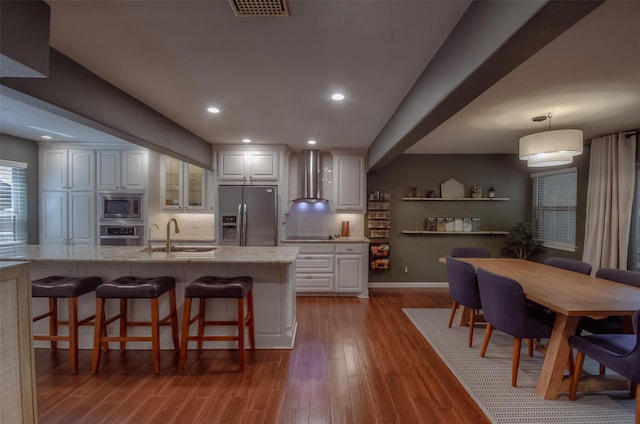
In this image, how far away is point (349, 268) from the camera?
4633 millimetres

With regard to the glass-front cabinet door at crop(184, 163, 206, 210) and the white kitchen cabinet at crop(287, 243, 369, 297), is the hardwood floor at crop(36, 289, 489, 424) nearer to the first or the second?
the white kitchen cabinet at crop(287, 243, 369, 297)

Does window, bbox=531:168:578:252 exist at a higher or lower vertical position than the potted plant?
higher

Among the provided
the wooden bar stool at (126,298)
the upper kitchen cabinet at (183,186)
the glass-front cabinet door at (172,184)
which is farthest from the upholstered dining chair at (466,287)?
the glass-front cabinet door at (172,184)

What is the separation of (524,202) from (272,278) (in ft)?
16.0

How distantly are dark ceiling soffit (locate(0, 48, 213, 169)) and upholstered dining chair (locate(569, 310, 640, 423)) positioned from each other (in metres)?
3.81

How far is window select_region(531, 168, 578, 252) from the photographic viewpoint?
174 inches

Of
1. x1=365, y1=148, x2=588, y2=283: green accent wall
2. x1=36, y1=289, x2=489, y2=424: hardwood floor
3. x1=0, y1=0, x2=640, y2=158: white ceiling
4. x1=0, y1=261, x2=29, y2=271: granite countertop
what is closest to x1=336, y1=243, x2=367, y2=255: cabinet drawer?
x1=365, y1=148, x2=588, y2=283: green accent wall

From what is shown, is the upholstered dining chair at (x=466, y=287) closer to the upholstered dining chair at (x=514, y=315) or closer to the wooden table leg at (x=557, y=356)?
the upholstered dining chair at (x=514, y=315)

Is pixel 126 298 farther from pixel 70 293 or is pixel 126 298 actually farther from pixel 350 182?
pixel 350 182

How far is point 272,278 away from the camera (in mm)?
2861

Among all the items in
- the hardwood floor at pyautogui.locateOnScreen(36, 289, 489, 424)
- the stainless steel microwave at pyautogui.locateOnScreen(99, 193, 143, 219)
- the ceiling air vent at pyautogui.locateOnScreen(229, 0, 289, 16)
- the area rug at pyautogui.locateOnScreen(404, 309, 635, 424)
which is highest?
the ceiling air vent at pyautogui.locateOnScreen(229, 0, 289, 16)

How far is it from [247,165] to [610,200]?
5.05 meters

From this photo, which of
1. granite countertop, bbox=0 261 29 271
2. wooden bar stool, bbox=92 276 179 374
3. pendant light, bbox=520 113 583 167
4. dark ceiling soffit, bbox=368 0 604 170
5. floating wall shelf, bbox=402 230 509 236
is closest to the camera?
dark ceiling soffit, bbox=368 0 604 170

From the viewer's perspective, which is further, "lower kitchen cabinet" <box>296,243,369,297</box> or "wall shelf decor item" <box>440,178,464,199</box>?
"wall shelf decor item" <box>440,178,464,199</box>
